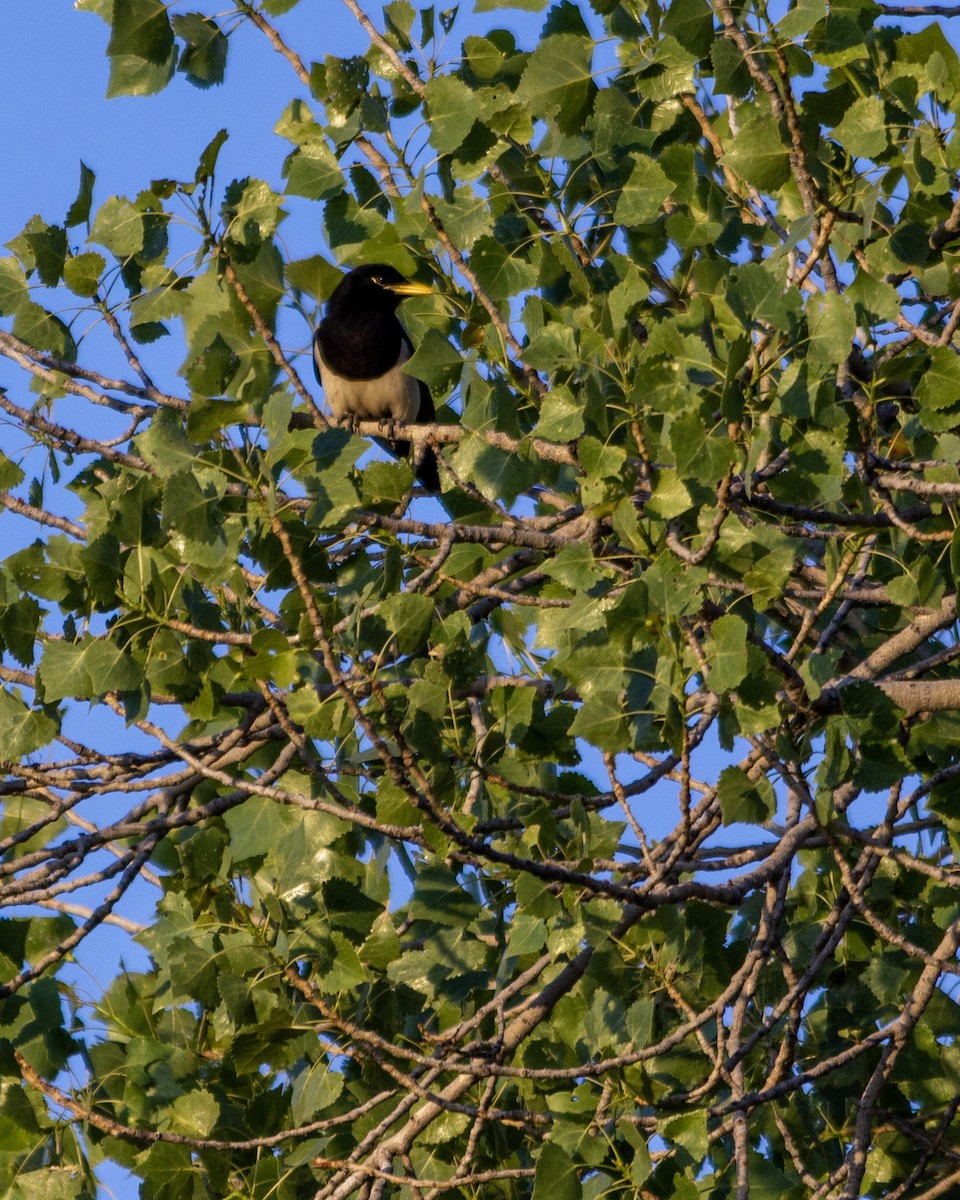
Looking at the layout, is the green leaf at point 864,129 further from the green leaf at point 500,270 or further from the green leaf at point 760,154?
the green leaf at point 500,270

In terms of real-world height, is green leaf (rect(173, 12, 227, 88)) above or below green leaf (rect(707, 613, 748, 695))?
above

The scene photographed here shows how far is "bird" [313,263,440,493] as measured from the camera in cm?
641

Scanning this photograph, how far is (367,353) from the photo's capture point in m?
6.45

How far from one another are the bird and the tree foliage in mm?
2804

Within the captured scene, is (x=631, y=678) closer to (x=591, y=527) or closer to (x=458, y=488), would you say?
(x=591, y=527)

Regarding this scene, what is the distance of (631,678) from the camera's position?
234 centimetres

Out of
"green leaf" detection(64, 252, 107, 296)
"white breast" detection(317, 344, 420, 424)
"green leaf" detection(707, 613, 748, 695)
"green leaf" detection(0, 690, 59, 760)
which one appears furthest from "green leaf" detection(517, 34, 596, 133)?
"white breast" detection(317, 344, 420, 424)

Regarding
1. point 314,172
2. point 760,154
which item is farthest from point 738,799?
point 314,172

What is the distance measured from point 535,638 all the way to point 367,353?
392cm

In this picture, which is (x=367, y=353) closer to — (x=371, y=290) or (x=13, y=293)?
(x=371, y=290)

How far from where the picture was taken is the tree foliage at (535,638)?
2.50m

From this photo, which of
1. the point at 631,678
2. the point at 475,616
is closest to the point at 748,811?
the point at 631,678

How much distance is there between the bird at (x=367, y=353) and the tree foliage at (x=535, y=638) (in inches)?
110

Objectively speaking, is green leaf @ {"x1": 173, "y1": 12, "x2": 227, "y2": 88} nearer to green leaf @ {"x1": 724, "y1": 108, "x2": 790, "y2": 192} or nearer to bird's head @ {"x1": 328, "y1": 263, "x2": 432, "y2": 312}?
green leaf @ {"x1": 724, "y1": 108, "x2": 790, "y2": 192}
